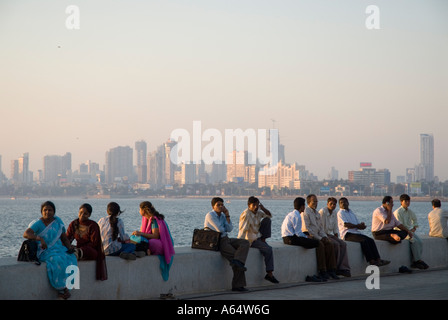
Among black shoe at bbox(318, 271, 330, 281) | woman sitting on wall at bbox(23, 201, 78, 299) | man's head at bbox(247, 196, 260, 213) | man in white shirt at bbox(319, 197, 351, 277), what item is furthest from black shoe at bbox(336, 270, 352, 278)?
woman sitting on wall at bbox(23, 201, 78, 299)

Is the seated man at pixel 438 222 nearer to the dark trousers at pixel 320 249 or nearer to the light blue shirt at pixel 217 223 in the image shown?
the dark trousers at pixel 320 249

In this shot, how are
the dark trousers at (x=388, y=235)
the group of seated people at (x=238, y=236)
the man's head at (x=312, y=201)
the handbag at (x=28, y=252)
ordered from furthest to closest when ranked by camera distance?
1. the dark trousers at (x=388, y=235)
2. the man's head at (x=312, y=201)
3. the group of seated people at (x=238, y=236)
4. the handbag at (x=28, y=252)

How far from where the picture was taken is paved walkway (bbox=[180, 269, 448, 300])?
378 inches

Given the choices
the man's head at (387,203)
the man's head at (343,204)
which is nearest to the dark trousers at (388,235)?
the man's head at (387,203)

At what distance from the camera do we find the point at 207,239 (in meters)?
10.5

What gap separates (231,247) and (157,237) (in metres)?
1.24

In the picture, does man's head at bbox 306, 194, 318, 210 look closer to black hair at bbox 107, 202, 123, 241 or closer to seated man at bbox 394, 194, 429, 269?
seated man at bbox 394, 194, 429, 269

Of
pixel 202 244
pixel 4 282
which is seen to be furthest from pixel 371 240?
pixel 4 282

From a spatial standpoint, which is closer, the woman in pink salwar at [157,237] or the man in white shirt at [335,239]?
the woman in pink salwar at [157,237]

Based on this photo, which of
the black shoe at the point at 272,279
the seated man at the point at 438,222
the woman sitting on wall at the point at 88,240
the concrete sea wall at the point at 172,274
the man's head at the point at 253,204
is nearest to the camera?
the concrete sea wall at the point at 172,274

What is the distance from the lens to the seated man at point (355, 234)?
41.7 feet

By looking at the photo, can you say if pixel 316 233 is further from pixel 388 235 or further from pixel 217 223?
pixel 388 235

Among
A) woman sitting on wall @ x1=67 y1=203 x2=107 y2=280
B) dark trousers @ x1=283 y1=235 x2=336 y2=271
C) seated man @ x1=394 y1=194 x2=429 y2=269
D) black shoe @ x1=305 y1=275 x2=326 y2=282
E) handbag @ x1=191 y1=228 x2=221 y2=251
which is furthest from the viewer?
seated man @ x1=394 y1=194 x2=429 y2=269
